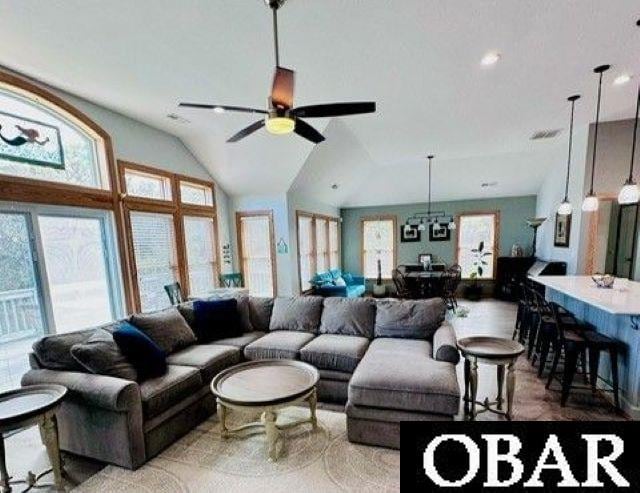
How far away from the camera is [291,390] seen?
2152mm

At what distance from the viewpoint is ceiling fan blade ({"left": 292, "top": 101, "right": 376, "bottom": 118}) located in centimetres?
216

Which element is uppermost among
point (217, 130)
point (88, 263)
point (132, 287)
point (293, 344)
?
point (217, 130)

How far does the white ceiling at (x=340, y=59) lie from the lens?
7.12 feet

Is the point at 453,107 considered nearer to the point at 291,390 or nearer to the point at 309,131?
the point at 309,131

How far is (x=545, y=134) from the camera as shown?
514 cm

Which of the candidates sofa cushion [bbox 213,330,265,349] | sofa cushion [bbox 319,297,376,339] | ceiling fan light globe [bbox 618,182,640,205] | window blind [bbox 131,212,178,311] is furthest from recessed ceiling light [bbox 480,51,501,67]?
window blind [bbox 131,212,178,311]

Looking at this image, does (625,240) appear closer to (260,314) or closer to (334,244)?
(334,244)

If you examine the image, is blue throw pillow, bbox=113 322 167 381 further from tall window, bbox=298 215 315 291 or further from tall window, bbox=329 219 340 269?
tall window, bbox=329 219 340 269

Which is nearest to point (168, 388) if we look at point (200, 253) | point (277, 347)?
point (277, 347)

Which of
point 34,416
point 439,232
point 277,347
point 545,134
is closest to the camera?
point 34,416

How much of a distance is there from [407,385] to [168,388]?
180cm

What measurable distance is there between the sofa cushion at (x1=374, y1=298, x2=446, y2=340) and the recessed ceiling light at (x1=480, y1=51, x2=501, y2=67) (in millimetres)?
2362

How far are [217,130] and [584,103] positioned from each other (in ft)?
16.4

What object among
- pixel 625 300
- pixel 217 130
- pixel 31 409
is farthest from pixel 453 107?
pixel 31 409
